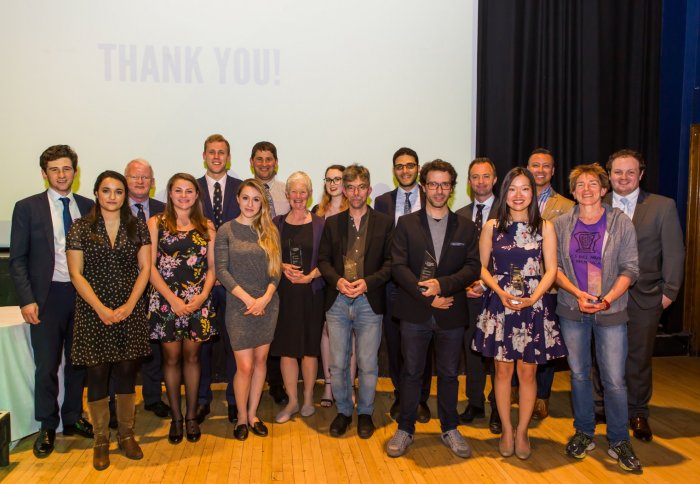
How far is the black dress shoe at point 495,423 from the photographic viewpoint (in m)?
3.85

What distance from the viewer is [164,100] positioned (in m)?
5.05

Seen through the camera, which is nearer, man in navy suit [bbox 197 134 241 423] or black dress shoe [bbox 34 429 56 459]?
black dress shoe [bbox 34 429 56 459]

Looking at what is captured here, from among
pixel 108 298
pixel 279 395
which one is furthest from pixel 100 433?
pixel 279 395

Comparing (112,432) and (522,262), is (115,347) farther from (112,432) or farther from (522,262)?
(522,262)

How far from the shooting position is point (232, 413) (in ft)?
13.3

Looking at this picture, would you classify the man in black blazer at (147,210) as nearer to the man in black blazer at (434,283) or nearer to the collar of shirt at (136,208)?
the collar of shirt at (136,208)

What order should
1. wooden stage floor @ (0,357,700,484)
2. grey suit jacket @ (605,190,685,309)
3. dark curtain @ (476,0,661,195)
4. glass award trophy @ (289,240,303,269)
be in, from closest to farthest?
1. wooden stage floor @ (0,357,700,484)
2. grey suit jacket @ (605,190,685,309)
3. glass award trophy @ (289,240,303,269)
4. dark curtain @ (476,0,661,195)

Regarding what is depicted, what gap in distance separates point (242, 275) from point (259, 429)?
103 cm

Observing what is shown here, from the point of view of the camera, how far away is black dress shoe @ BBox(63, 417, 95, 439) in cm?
376

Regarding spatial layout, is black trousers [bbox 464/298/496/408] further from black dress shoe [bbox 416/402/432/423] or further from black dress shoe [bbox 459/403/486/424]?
black dress shoe [bbox 416/402/432/423]

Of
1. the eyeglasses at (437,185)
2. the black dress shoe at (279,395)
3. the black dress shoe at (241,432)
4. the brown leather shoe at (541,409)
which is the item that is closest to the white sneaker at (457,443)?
the brown leather shoe at (541,409)

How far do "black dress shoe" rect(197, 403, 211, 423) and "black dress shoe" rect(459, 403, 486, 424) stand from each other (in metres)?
1.76

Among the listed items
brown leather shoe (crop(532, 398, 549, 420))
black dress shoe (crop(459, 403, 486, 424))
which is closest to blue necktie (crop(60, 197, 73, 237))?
black dress shoe (crop(459, 403, 486, 424))

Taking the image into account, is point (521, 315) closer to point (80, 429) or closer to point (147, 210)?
point (147, 210)
